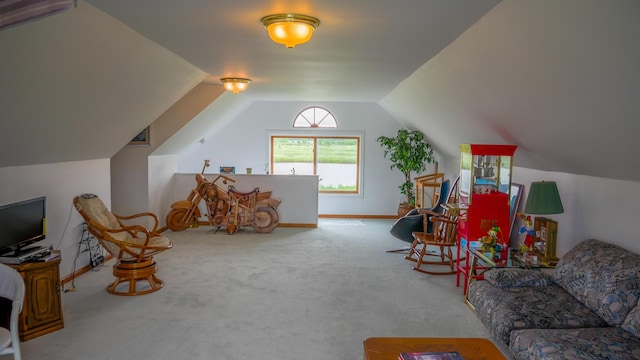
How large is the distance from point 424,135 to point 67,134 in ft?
19.5

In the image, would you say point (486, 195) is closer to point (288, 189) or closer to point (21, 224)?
point (288, 189)

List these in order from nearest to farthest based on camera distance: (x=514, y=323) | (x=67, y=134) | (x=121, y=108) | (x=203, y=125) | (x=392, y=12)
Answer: (x=392, y=12) → (x=514, y=323) → (x=67, y=134) → (x=121, y=108) → (x=203, y=125)

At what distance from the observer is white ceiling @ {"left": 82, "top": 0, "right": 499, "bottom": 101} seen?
2.82m

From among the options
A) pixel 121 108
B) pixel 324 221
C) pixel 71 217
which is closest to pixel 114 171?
pixel 71 217

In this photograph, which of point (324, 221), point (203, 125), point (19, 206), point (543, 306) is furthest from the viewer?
point (324, 221)

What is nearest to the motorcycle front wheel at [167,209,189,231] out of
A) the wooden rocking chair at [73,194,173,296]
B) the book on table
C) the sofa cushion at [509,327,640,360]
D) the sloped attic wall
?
the sloped attic wall

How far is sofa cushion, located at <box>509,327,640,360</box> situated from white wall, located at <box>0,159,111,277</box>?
4.50 meters

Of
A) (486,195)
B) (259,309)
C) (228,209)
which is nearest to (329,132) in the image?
(228,209)

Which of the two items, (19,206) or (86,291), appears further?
(86,291)

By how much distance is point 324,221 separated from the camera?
8.99 m

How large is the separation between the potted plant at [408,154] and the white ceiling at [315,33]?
8.61ft

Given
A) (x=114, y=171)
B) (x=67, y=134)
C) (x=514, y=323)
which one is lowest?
(x=514, y=323)

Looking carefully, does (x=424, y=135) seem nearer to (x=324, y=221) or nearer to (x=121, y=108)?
(x=324, y=221)

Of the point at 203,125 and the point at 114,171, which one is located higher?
the point at 203,125
